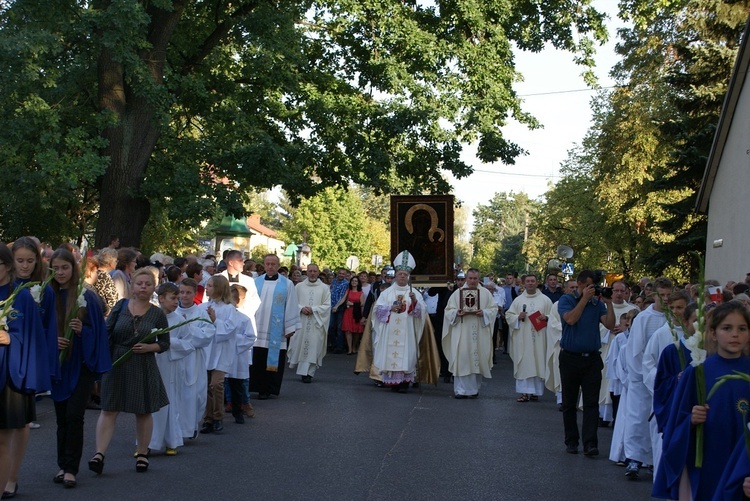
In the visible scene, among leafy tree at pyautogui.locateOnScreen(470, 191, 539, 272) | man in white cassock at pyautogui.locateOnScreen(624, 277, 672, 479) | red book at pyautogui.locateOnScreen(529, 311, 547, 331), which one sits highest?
leafy tree at pyautogui.locateOnScreen(470, 191, 539, 272)

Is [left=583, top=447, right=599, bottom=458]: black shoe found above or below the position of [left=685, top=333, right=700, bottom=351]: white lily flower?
below

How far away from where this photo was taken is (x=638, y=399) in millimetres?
10617

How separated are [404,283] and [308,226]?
5898 centimetres

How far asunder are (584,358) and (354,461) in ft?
9.21

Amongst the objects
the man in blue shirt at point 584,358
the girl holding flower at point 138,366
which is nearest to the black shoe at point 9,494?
the girl holding flower at point 138,366

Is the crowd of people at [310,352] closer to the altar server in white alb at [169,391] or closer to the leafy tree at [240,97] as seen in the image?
the altar server in white alb at [169,391]

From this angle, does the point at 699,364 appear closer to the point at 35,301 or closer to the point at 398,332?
the point at 35,301

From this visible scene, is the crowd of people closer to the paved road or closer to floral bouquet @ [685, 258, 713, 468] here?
floral bouquet @ [685, 258, 713, 468]

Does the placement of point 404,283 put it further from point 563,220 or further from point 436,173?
point 563,220

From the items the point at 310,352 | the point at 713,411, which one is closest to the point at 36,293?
the point at 713,411

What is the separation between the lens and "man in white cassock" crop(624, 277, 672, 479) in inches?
412

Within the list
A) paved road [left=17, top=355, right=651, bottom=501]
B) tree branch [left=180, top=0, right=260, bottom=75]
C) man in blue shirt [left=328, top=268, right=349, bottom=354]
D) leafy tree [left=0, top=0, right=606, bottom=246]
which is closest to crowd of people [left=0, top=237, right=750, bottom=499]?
paved road [left=17, top=355, right=651, bottom=501]

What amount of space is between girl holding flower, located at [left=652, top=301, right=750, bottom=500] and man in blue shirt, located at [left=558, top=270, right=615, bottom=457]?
5281mm

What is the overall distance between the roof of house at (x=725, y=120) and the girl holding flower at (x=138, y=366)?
21.2m
